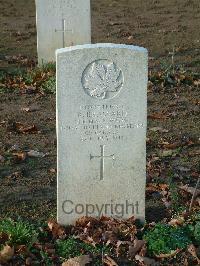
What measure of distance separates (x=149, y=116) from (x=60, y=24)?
285cm

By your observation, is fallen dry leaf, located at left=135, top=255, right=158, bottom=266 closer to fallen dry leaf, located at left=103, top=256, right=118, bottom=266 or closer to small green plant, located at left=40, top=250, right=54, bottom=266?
fallen dry leaf, located at left=103, top=256, right=118, bottom=266

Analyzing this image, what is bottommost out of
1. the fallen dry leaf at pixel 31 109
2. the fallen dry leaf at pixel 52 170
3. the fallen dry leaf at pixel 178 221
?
the fallen dry leaf at pixel 178 221

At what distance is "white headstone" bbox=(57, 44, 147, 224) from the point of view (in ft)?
15.8

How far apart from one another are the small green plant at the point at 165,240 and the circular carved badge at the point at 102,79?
3.70ft

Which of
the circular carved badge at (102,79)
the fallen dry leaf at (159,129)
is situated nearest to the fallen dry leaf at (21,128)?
the fallen dry leaf at (159,129)

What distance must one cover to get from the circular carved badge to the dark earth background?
120 cm

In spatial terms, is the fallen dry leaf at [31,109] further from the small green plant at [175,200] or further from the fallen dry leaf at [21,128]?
the small green plant at [175,200]

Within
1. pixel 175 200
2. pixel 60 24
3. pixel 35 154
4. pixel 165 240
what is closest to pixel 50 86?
pixel 60 24

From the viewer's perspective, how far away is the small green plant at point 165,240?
475 centimetres

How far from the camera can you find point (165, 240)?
4797 mm

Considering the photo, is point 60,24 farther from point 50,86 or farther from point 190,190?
point 190,190

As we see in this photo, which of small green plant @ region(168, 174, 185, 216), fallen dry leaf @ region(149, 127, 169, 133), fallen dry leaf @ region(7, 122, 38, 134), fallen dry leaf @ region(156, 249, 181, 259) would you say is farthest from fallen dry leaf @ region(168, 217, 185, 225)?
fallen dry leaf @ region(7, 122, 38, 134)

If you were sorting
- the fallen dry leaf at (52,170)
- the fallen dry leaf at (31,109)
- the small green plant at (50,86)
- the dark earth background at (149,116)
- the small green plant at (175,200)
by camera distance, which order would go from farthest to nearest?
the small green plant at (50,86)
the fallen dry leaf at (31,109)
the fallen dry leaf at (52,170)
the dark earth background at (149,116)
the small green plant at (175,200)

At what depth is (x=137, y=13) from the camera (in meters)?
16.1
